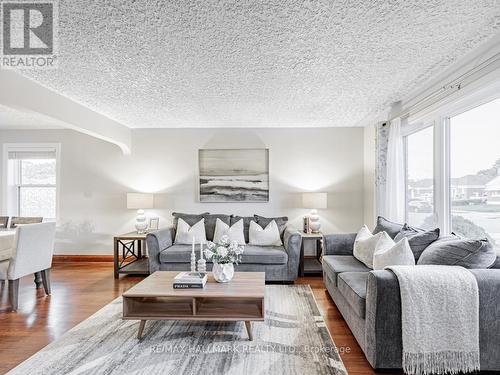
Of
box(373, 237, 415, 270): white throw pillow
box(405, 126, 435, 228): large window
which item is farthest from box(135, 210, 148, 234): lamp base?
box(405, 126, 435, 228): large window

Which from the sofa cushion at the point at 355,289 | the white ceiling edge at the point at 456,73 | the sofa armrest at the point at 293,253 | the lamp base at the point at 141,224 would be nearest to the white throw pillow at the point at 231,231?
the sofa armrest at the point at 293,253

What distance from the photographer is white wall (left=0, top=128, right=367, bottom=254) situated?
520 cm

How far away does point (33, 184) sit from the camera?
17.9 feet

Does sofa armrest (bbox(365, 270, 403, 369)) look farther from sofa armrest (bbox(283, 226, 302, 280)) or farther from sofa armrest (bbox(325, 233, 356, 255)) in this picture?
sofa armrest (bbox(283, 226, 302, 280))

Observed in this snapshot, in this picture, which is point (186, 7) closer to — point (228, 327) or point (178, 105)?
point (178, 105)

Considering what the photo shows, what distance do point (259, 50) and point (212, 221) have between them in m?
2.97

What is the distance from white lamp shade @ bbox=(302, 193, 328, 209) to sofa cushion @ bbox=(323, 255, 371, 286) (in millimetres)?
1193

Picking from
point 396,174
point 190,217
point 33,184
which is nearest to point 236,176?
point 190,217

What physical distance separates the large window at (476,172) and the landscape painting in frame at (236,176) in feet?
9.20

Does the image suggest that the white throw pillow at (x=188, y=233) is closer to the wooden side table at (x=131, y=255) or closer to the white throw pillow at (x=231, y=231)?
the white throw pillow at (x=231, y=231)

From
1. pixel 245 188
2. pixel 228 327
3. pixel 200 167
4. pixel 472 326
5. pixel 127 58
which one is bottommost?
pixel 228 327

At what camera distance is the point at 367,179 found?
16.5 ft

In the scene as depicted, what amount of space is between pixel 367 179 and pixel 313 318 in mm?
2822

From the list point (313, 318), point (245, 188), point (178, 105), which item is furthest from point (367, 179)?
point (178, 105)
